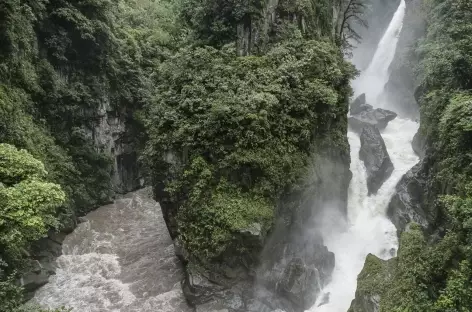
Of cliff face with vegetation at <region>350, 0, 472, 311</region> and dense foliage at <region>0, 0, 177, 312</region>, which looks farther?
dense foliage at <region>0, 0, 177, 312</region>

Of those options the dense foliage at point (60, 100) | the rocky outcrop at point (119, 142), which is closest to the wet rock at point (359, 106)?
the dense foliage at point (60, 100)

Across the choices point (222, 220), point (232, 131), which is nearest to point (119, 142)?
point (232, 131)

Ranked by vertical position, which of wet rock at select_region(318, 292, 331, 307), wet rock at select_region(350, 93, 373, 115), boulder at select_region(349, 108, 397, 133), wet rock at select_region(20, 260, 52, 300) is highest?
wet rock at select_region(350, 93, 373, 115)

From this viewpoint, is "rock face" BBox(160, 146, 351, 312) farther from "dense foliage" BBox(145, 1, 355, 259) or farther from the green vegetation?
the green vegetation

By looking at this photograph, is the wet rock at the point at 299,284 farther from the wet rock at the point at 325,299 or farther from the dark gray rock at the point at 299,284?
the wet rock at the point at 325,299

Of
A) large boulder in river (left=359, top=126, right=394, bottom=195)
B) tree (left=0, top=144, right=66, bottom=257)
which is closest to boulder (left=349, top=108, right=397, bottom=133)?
large boulder in river (left=359, top=126, right=394, bottom=195)

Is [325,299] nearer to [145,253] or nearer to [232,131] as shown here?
[232,131]

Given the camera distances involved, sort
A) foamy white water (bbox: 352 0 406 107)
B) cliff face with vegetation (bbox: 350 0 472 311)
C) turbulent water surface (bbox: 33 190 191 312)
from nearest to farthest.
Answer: cliff face with vegetation (bbox: 350 0 472 311), turbulent water surface (bbox: 33 190 191 312), foamy white water (bbox: 352 0 406 107)

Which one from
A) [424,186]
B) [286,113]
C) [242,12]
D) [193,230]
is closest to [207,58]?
[242,12]
